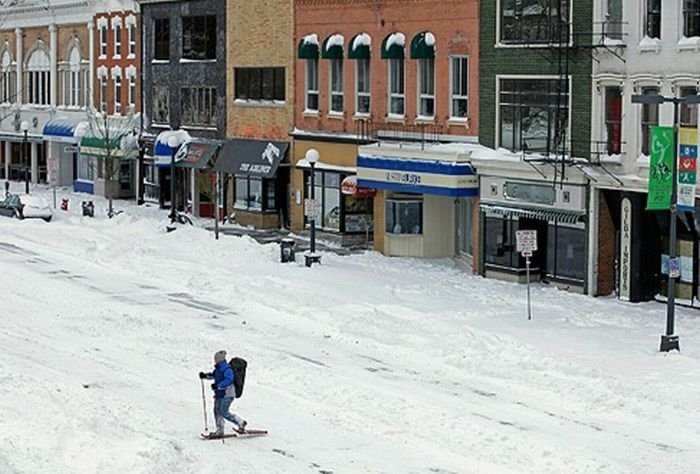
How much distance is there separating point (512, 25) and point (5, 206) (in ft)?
89.4

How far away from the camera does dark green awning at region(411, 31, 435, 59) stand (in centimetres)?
4653

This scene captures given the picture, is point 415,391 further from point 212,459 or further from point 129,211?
point 129,211

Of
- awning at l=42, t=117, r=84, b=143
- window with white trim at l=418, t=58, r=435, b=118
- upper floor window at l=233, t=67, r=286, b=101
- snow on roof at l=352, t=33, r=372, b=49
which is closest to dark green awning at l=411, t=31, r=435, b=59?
window with white trim at l=418, t=58, r=435, b=118

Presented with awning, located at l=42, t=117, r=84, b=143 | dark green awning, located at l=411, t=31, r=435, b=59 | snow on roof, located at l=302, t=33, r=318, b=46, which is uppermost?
snow on roof, located at l=302, t=33, r=318, b=46

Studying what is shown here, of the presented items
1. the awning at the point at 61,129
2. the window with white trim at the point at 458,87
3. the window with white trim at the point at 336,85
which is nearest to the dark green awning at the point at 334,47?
the window with white trim at the point at 336,85

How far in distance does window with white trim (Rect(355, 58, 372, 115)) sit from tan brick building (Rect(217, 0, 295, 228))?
16.7 ft

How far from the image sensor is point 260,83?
5806cm

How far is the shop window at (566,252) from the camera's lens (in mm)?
40500

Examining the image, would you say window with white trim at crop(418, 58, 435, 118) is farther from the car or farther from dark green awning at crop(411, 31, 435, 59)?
the car

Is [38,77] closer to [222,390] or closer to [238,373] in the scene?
[238,373]

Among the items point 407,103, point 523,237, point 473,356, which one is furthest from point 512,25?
point 473,356

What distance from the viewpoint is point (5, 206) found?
6059cm

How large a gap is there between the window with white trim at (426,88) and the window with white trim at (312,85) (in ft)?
24.4

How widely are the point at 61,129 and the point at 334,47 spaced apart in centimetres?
2920
